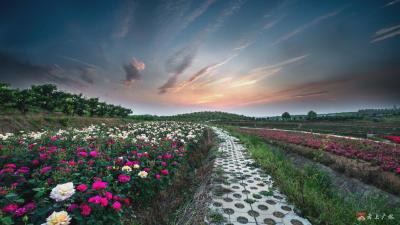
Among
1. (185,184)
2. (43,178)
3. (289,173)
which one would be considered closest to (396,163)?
(289,173)

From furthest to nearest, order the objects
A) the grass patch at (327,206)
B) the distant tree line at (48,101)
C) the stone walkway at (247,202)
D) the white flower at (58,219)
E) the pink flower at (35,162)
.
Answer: the distant tree line at (48,101), the pink flower at (35,162), the stone walkway at (247,202), the grass patch at (327,206), the white flower at (58,219)

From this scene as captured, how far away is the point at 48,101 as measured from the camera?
26344mm

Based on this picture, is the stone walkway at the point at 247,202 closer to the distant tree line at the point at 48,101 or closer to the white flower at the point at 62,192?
the white flower at the point at 62,192

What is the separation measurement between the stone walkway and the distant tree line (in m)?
24.4

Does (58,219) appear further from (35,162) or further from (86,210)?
(35,162)

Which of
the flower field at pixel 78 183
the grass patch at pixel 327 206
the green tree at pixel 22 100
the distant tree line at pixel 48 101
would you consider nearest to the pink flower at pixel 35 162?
the flower field at pixel 78 183

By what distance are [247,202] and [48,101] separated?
1271 inches

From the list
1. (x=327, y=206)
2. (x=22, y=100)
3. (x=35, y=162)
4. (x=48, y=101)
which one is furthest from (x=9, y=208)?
(x=48, y=101)

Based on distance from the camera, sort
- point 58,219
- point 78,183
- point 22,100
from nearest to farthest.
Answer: point 58,219 < point 78,183 < point 22,100

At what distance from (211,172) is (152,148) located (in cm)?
201

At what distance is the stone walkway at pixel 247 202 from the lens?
9.91 ft

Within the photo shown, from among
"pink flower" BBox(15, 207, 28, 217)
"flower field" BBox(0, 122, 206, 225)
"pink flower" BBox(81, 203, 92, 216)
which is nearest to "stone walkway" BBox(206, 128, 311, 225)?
"flower field" BBox(0, 122, 206, 225)

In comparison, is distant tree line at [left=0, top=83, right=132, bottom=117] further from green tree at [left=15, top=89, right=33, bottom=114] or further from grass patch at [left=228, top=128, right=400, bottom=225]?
grass patch at [left=228, top=128, right=400, bottom=225]

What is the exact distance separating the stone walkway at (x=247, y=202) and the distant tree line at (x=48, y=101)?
24.4m
